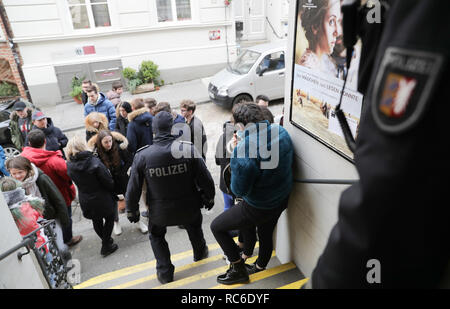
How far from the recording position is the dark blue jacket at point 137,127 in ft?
16.7

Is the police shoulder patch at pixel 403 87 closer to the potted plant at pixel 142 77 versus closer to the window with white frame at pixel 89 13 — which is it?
the potted plant at pixel 142 77

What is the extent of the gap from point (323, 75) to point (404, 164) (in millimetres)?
1588

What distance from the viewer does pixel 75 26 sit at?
11.4m

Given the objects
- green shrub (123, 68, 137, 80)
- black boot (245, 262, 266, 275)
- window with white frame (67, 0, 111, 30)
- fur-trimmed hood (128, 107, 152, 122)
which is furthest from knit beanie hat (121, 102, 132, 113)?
window with white frame (67, 0, 111, 30)

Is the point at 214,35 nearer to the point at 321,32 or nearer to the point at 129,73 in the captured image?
the point at 129,73

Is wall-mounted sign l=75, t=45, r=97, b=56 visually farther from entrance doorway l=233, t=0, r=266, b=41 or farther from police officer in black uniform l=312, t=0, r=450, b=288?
police officer in black uniform l=312, t=0, r=450, b=288

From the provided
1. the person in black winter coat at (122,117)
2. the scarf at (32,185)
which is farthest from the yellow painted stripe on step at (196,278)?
the person in black winter coat at (122,117)

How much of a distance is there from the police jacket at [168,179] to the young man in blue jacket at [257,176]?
57cm

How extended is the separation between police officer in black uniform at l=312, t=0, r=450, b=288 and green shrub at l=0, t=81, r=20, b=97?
43.3 feet

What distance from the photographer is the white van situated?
30.5 feet

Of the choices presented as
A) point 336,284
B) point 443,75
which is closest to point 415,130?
point 443,75

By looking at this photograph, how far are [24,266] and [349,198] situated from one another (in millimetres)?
2793

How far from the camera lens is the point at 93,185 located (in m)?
4.05

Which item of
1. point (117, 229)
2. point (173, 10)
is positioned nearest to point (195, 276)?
point (117, 229)
